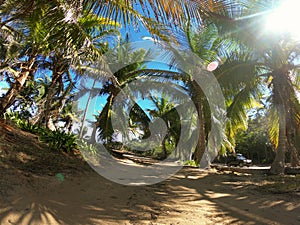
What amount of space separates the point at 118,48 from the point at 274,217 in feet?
39.8

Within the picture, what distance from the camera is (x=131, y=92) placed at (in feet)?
45.3

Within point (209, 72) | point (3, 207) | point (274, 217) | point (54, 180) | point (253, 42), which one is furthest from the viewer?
point (209, 72)

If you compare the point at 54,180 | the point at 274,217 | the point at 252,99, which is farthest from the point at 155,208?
the point at 252,99

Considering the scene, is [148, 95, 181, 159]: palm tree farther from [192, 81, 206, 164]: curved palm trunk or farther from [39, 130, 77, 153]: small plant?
[39, 130, 77, 153]: small plant

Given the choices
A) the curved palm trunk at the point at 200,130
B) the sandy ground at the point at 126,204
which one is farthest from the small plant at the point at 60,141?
the curved palm trunk at the point at 200,130

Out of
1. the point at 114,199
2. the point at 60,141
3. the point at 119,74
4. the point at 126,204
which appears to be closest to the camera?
the point at 126,204

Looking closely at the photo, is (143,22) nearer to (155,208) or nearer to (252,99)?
(155,208)

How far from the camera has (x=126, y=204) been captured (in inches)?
159

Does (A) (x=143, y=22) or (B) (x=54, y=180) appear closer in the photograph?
(A) (x=143, y=22)

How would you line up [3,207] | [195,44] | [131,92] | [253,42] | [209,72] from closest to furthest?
[3,207]
[253,42]
[209,72]
[195,44]
[131,92]

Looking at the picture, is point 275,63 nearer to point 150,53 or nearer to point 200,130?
point 200,130

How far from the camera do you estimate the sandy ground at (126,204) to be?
326 centimetres

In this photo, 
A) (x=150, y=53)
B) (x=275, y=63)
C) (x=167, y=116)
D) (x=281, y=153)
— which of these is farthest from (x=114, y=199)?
(x=167, y=116)

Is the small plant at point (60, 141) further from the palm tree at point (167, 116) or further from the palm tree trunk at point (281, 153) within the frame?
the palm tree at point (167, 116)
